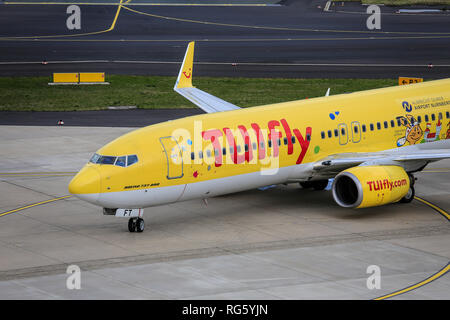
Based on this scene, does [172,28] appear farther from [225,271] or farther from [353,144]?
[225,271]

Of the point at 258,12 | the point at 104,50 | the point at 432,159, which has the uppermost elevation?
the point at 258,12

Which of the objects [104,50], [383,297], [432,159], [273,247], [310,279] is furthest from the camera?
[104,50]

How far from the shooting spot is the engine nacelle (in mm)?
35219

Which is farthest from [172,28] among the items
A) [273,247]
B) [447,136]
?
[273,247]

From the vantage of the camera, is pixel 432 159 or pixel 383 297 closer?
pixel 383 297

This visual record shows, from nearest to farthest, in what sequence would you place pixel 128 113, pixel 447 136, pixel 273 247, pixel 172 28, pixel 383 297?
pixel 383 297 < pixel 273 247 < pixel 447 136 < pixel 128 113 < pixel 172 28

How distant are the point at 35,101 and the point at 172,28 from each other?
35421 mm

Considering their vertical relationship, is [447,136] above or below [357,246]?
above

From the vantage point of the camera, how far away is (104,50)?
275 feet

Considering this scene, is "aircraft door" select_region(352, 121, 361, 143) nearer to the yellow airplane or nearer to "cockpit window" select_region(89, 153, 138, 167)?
the yellow airplane

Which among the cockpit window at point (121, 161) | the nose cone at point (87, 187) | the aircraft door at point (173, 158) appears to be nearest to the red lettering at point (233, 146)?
the aircraft door at point (173, 158)

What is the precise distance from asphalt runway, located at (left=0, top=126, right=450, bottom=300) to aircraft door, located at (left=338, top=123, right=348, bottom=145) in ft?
9.47

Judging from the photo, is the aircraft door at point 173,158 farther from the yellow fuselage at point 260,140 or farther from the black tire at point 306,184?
the black tire at point 306,184

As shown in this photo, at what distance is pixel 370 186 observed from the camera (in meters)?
35.2
